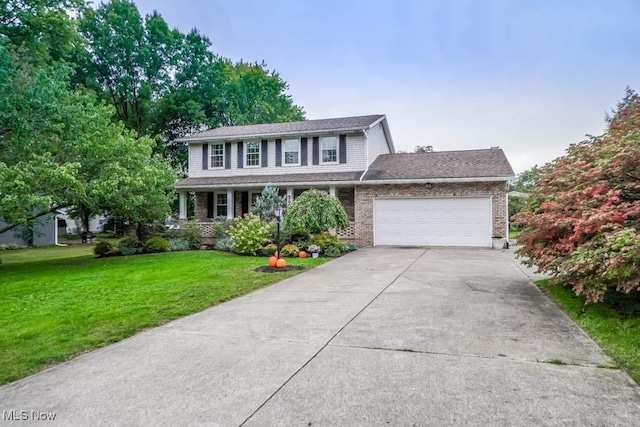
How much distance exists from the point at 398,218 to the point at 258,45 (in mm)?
15077

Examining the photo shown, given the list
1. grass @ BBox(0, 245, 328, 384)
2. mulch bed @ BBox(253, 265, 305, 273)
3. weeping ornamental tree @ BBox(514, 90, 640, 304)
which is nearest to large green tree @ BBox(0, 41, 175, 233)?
grass @ BBox(0, 245, 328, 384)

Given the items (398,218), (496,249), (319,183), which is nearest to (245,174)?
(319,183)

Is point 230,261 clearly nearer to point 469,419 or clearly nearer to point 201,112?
point 469,419

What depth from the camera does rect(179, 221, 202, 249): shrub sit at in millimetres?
16609

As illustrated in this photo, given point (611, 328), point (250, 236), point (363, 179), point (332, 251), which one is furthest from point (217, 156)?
point (611, 328)

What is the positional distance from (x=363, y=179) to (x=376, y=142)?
12.7 ft

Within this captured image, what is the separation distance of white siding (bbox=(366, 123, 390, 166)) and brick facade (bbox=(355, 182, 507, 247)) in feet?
6.91

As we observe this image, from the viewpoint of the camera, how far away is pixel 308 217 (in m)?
13.2

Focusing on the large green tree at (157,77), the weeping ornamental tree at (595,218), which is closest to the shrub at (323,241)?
the weeping ornamental tree at (595,218)

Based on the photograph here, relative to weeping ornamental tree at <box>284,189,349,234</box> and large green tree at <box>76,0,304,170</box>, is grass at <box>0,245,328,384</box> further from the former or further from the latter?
large green tree at <box>76,0,304,170</box>

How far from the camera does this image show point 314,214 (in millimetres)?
13172

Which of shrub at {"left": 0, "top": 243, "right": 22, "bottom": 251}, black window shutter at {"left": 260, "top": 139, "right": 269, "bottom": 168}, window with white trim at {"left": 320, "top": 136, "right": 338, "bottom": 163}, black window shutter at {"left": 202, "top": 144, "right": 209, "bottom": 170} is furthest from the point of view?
shrub at {"left": 0, "top": 243, "right": 22, "bottom": 251}

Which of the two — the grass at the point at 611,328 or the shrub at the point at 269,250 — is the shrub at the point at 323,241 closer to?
the shrub at the point at 269,250

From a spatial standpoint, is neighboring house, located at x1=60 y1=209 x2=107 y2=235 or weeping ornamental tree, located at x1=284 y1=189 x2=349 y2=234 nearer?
weeping ornamental tree, located at x1=284 y1=189 x2=349 y2=234
